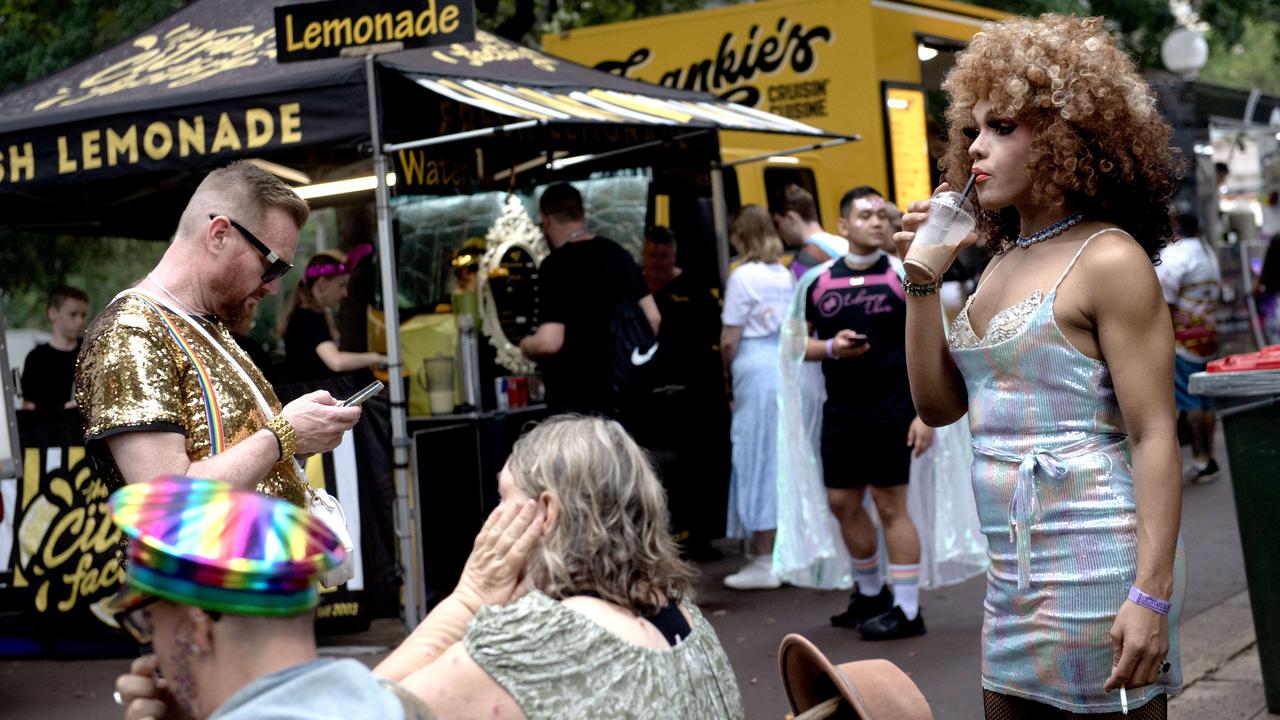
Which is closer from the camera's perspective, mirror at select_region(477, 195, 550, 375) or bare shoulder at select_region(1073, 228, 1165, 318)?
bare shoulder at select_region(1073, 228, 1165, 318)

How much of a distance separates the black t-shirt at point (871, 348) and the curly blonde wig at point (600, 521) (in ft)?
13.5

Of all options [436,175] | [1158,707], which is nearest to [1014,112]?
[1158,707]

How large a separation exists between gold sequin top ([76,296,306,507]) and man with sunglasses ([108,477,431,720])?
1.25 metres

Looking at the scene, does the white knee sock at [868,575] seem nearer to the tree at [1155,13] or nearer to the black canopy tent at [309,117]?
the black canopy tent at [309,117]

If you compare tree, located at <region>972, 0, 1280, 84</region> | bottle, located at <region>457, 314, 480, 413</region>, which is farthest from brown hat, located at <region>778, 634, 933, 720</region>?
tree, located at <region>972, 0, 1280, 84</region>

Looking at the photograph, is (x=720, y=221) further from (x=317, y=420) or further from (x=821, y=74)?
(x=317, y=420)

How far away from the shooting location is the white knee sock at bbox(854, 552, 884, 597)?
683 centimetres

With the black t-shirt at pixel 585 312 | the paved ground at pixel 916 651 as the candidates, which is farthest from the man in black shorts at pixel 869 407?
the black t-shirt at pixel 585 312

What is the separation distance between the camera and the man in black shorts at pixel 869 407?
6.57m

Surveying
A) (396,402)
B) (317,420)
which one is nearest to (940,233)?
(317,420)

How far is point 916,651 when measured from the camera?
646 cm

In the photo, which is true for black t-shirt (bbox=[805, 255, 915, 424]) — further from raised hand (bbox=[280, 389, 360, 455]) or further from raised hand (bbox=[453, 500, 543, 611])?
raised hand (bbox=[453, 500, 543, 611])

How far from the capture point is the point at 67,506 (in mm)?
7395

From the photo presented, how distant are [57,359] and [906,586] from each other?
19.4ft
